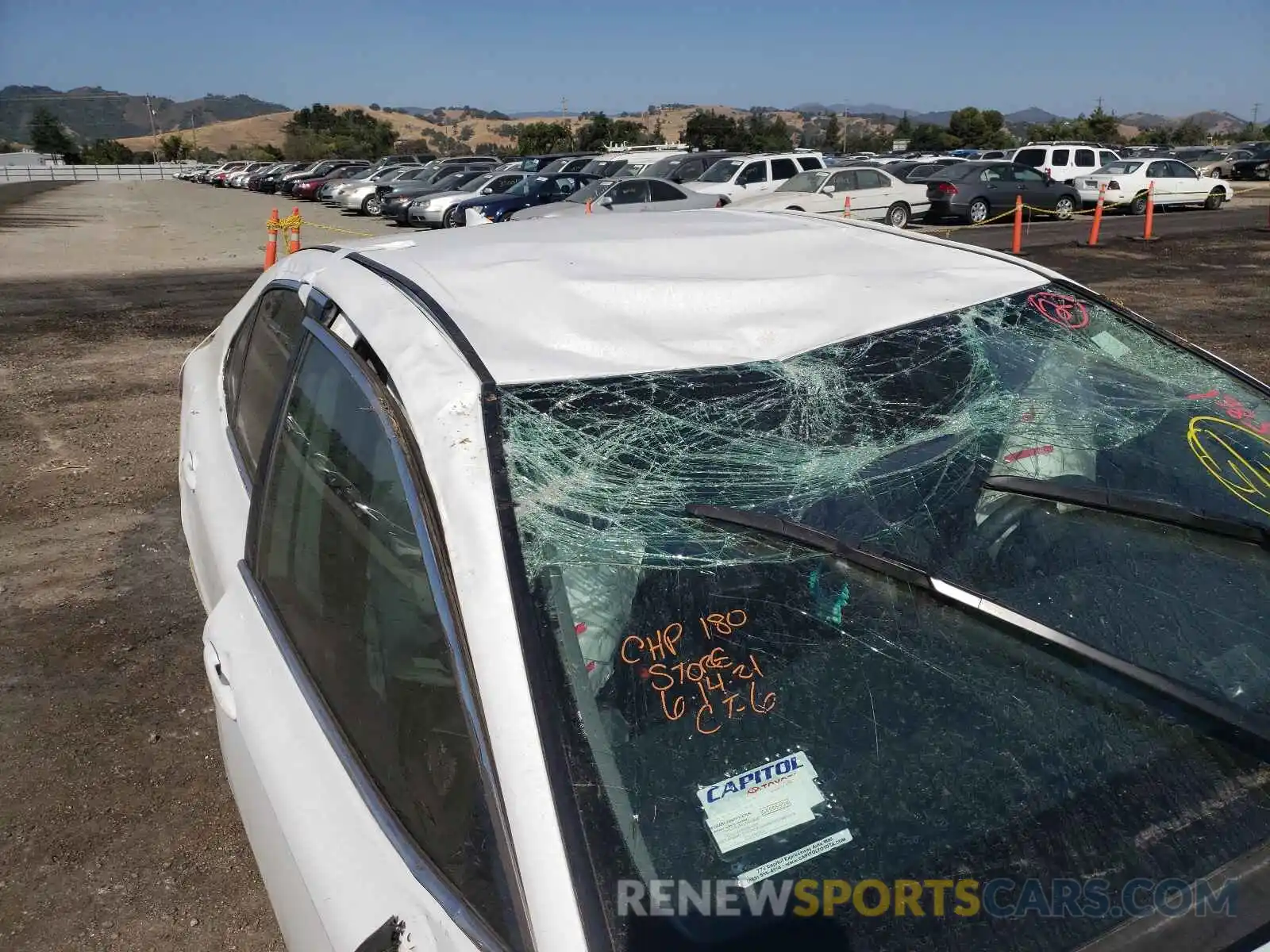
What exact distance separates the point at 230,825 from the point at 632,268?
6.60ft

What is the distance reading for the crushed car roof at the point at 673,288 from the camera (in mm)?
1843

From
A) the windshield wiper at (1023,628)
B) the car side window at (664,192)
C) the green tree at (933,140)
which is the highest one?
the green tree at (933,140)

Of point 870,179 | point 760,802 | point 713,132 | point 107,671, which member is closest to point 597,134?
point 713,132

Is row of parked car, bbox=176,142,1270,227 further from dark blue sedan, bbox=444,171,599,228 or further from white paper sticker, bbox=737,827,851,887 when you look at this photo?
white paper sticker, bbox=737,827,851,887

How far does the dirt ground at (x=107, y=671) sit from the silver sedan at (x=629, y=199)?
1079cm

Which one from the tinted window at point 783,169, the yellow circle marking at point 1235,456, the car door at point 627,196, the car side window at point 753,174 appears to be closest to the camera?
the yellow circle marking at point 1235,456

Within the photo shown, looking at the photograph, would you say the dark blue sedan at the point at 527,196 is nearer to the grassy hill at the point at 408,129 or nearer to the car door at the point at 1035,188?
the car door at the point at 1035,188

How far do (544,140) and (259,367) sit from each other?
7137cm

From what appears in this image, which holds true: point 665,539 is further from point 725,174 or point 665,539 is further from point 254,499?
point 725,174

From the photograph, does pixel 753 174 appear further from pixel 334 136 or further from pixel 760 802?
pixel 334 136

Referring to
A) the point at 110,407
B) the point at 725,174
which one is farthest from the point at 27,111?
the point at 110,407

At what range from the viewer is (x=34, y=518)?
5031mm

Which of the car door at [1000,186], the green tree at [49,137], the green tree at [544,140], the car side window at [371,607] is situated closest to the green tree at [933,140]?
→ the green tree at [544,140]

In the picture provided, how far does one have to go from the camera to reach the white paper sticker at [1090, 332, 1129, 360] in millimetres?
2363
